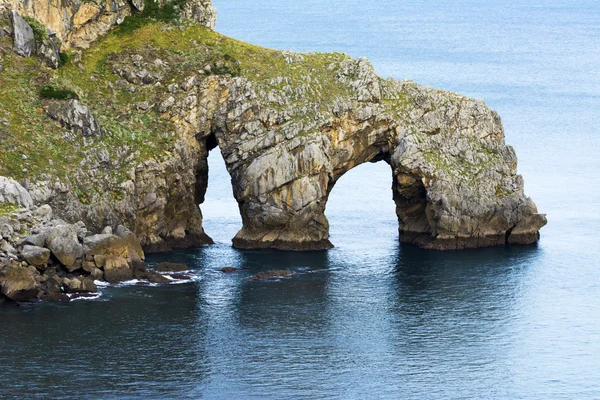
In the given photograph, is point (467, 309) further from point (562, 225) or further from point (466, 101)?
point (562, 225)

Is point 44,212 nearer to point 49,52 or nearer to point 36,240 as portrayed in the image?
point 36,240

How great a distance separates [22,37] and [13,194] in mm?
26404

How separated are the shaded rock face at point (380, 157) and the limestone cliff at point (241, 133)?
6.9 inches

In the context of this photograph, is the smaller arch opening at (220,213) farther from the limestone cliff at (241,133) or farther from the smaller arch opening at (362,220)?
the smaller arch opening at (362,220)

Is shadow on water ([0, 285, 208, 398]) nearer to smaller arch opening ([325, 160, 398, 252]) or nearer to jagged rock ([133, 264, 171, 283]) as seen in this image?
jagged rock ([133, 264, 171, 283])

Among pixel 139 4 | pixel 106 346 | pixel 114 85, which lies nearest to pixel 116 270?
pixel 106 346

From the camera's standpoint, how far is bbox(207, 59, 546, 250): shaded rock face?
484 feet

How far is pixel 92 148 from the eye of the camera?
142000 millimetres

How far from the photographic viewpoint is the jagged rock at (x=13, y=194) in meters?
127

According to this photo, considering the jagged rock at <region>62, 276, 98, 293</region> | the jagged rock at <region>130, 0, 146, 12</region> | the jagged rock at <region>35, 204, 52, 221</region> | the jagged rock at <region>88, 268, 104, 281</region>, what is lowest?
the jagged rock at <region>62, 276, 98, 293</region>

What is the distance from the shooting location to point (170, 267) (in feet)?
444

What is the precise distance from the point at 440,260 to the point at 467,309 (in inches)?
889

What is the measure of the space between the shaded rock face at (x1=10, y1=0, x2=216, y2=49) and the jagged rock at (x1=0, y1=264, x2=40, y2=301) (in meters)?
41.3

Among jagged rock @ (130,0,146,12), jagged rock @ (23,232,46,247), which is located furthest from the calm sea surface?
jagged rock @ (130,0,146,12)
